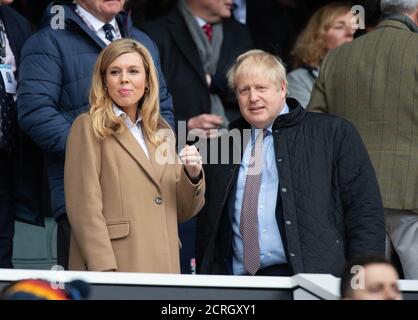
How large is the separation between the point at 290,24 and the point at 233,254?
12.0ft

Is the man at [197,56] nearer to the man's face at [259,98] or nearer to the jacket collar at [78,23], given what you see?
the jacket collar at [78,23]

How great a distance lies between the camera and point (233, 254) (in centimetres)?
693

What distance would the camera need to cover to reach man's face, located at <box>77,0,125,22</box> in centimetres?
767

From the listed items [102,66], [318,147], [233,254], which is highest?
[102,66]

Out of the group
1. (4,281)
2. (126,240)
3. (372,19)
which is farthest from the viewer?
(372,19)

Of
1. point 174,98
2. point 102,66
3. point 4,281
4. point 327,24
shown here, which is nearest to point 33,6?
point 174,98

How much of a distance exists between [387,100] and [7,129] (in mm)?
2061

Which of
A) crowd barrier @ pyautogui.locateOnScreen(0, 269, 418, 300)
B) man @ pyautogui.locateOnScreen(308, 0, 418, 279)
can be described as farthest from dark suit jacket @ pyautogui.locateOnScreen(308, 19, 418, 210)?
crowd barrier @ pyautogui.locateOnScreen(0, 269, 418, 300)

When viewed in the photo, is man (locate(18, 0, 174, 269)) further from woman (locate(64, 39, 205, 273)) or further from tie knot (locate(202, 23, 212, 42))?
tie knot (locate(202, 23, 212, 42))

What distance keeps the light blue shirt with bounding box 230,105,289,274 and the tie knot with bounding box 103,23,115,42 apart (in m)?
1.18

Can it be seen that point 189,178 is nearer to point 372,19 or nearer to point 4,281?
point 4,281

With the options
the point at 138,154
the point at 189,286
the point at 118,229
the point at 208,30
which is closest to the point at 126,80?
the point at 138,154

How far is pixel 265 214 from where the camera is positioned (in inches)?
268

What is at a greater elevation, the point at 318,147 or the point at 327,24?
A: the point at 327,24
